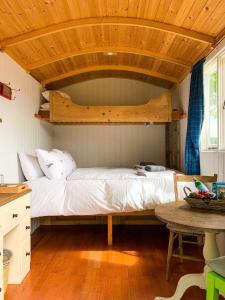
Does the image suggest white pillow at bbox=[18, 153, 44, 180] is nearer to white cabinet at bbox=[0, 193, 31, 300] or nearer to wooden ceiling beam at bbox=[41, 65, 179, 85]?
white cabinet at bbox=[0, 193, 31, 300]

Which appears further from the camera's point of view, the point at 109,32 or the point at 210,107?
the point at 210,107

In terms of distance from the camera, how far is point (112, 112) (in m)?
3.83

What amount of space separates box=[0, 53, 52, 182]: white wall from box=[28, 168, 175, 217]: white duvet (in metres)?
0.34

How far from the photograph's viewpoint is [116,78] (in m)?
4.78

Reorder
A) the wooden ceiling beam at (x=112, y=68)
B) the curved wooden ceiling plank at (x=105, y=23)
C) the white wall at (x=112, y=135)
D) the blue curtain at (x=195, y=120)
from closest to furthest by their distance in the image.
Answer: the curved wooden ceiling plank at (x=105, y=23)
the blue curtain at (x=195, y=120)
the wooden ceiling beam at (x=112, y=68)
the white wall at (x=112, y=135)

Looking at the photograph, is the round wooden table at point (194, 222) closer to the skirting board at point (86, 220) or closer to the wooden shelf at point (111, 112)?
the skirting board at point (86, 220)

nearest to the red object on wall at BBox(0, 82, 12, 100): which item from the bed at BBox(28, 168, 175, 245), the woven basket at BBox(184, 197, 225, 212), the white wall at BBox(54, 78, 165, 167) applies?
the bed at BBox(28, 168, 175, 245)

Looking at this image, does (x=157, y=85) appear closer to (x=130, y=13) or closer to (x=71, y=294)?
(x=130, y=13)

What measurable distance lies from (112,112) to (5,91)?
5.24 feet

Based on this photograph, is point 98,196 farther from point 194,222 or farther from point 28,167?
point 194,222

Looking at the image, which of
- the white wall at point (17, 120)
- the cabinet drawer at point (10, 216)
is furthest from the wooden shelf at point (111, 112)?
the cabinet drawer at point (10, 216)

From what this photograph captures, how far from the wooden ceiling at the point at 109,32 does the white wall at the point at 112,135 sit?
0.88 m

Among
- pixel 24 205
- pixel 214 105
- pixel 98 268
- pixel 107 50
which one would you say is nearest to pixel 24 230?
pixel 24 205

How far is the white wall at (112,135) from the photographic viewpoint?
4742mm
